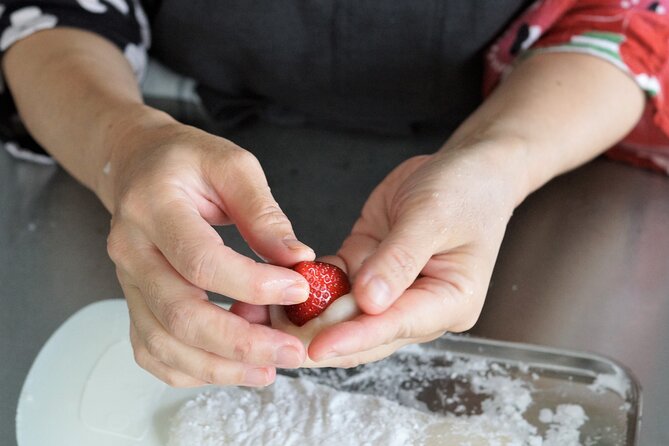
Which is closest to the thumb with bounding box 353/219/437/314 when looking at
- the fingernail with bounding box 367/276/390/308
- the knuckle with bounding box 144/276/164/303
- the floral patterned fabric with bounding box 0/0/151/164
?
the fingernail with bounding box 367/276/390/308

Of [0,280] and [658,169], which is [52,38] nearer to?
[0,280]

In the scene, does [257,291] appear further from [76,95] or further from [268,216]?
[76,95]

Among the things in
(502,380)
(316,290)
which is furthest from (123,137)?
(502,380)

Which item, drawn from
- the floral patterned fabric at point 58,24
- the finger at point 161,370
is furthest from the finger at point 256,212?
the floral patterned fabric at point 58,24

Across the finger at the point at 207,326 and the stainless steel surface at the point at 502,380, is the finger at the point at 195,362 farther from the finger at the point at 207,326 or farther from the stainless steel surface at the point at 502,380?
the stainless steel surface at the point at 502,380

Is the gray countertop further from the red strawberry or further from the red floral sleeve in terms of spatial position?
the red strawberry

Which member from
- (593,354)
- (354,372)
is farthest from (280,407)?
(593,354)
